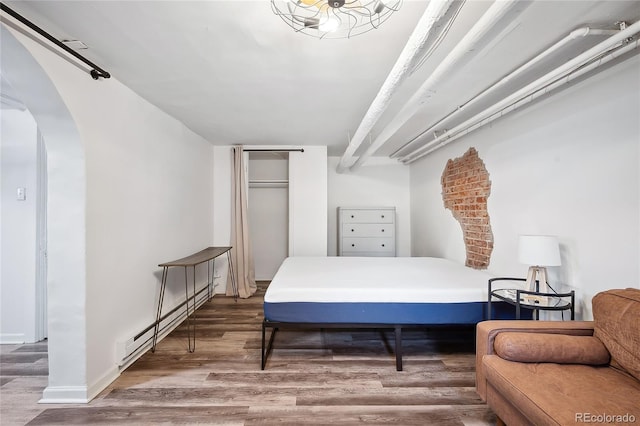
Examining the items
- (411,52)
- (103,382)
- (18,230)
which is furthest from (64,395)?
(411,52)

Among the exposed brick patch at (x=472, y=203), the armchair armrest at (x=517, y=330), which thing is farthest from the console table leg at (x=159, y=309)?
the exposed brick patch at (x=472, y=203)

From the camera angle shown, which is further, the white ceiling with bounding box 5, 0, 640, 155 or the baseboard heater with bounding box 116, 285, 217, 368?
the baseboard heater with bounding box 116, 285, 217, 368

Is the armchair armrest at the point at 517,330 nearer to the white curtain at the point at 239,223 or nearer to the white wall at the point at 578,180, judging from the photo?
the white wall at the point at 578,180

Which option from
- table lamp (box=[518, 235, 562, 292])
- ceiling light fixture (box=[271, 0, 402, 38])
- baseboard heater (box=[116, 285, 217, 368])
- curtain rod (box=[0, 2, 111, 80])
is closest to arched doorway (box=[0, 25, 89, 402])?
baseboard heater (box=[116, 285, 217, 368])

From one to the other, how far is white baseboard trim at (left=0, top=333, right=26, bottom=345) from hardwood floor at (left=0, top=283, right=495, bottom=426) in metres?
0.10

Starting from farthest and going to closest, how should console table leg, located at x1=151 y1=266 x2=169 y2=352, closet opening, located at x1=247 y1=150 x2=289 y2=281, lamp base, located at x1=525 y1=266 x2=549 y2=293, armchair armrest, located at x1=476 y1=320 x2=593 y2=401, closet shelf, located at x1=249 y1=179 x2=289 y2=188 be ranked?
closet opening, located at x1=247 y1=150 x2=289 y2=281
closet shelf, located at x1=249 y1=179 x2=289 y2=188
console table leg, located at x1=151 y1=266 x2=169 y2=352
lamp base, located at x1=525 y1=266 x2=549 y2=293
armchair armrest, located at x1=476 y1=320 x2=593 y2=401

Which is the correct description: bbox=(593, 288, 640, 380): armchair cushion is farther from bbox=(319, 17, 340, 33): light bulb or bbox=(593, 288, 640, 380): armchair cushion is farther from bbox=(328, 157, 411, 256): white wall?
bbox=(328, 157, 411, 256): white wall

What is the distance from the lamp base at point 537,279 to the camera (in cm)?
186

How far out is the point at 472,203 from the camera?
3.04 metres

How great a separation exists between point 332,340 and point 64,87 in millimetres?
2961

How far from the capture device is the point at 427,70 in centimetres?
193

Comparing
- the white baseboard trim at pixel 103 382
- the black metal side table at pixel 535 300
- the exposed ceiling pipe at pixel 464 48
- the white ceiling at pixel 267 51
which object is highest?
the white ceiling at pixel 267 51

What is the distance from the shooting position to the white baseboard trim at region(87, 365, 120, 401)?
178 cm

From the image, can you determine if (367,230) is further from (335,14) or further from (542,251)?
(335,14)
